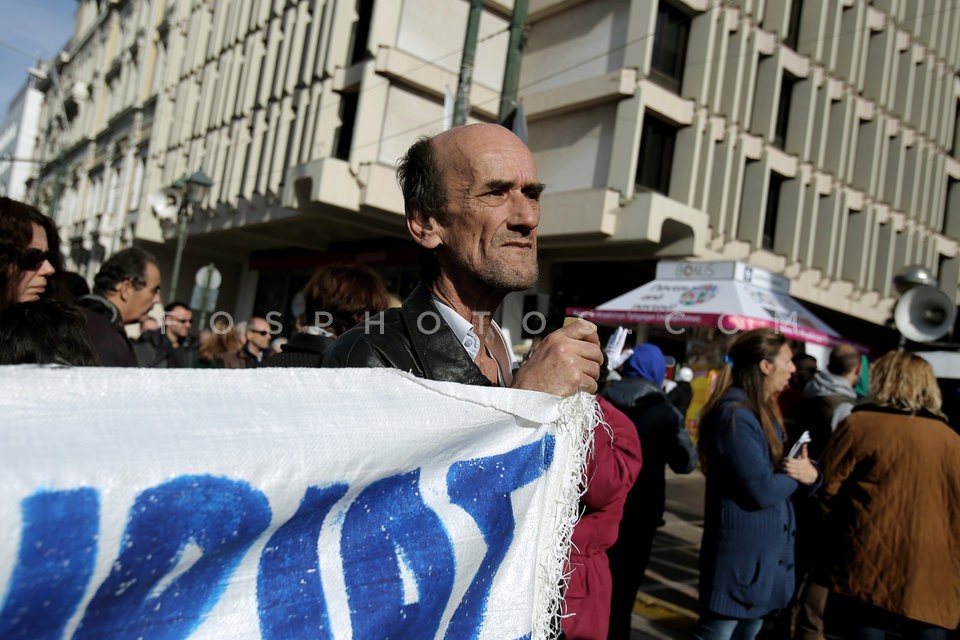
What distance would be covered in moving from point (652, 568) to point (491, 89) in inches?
533

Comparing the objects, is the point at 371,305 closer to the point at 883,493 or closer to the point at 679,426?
the point at 679,426

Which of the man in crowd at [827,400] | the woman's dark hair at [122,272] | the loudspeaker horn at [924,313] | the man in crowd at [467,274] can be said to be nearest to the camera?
the man in crowd at [467,274]

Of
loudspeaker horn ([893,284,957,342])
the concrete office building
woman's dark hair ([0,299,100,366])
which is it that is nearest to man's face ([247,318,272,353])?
woman's dark hair ([0,299,100,366])

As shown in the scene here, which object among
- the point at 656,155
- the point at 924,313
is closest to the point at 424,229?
the point at 924,313

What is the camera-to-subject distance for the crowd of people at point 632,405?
5.45ft

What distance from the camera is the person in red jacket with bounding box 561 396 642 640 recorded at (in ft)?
6.95

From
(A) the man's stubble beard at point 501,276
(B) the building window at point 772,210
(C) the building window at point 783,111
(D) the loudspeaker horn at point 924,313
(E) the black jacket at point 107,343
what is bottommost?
(E) the black jacket at point 107,343

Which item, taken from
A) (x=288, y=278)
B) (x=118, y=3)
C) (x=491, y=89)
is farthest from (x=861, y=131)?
(x=118, y=3)

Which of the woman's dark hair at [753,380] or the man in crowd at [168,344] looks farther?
the man in crowd at [168,344]

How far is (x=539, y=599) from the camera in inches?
57.7

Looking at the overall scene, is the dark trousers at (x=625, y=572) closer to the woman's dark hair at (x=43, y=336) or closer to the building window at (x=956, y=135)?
the woman's dark hair at (x=43, y=336)

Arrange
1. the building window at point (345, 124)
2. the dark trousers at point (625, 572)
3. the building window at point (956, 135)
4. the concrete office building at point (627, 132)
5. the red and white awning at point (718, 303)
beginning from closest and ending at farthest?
1. the dark trousers at point (625, 572)
2. the red and white awning at point (718, 303)
3. the concrete office building at point (627, 132)
4. the building window at point (345, 124)
5. the building window at point (956, 135)

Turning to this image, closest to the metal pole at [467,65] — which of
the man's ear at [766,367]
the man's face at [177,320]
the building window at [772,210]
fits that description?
the man's face at [177,320]

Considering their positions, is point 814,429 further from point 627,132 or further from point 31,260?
point 627,132
